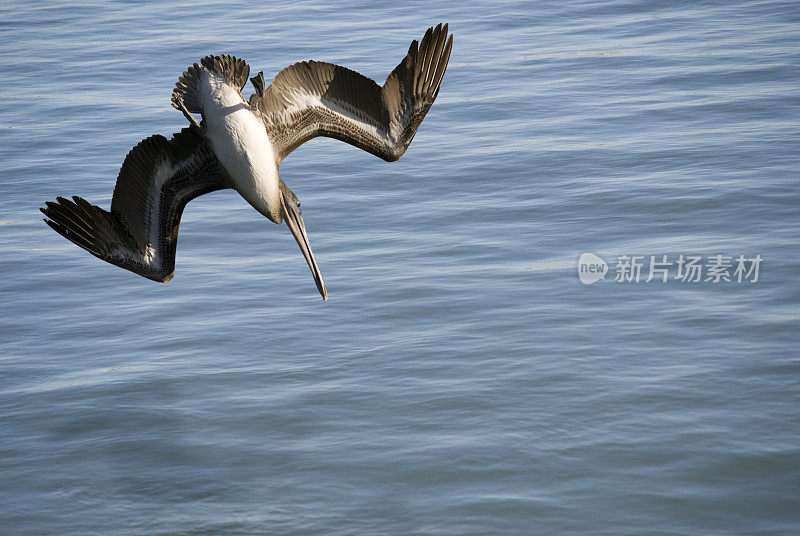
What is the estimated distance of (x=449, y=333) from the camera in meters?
10.2

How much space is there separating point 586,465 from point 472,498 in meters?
0.85

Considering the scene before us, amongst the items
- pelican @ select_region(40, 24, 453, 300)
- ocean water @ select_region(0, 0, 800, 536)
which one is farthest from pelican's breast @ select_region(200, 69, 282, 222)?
ocean water @ select_region(0, 0, 800, 536)

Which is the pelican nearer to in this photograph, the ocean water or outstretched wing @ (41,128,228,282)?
outstretched wing @ (41,128,228,282)

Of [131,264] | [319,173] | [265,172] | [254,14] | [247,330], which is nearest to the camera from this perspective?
[265,172]

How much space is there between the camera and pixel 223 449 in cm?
880

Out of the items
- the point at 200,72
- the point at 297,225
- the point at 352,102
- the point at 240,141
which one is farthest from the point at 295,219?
the point at 200,72

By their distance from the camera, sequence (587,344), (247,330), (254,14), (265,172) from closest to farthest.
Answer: (265,172)
(587,344)
(247,330)
(254,14)

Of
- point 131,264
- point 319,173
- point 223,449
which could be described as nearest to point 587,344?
point 223,449

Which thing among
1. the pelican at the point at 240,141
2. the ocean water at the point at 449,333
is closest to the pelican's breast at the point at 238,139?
the pelican at the point at 240,141

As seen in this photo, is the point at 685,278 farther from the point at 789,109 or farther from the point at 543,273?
the point at 789,109

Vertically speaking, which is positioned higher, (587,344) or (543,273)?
(543,273)

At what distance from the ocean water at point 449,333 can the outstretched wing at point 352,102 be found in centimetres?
208

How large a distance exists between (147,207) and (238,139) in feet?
3.62

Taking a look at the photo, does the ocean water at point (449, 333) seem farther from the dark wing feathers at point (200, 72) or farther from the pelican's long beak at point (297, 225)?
the dark wing feathers at point (200, 72)
